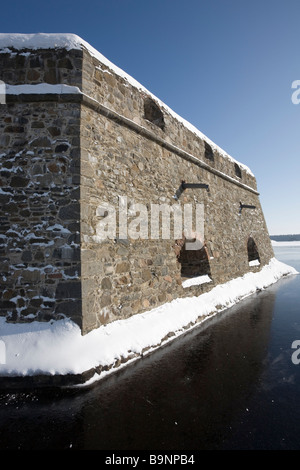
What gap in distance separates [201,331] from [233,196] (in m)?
7.26

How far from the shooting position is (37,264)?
423 cm

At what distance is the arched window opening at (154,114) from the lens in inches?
259

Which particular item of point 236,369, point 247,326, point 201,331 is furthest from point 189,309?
point 236,369

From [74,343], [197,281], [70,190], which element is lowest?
[74,343]

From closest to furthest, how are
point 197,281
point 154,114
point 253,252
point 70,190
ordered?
1. point 70,190
2. point 154,114
3. point 197,281
4. point 253,252

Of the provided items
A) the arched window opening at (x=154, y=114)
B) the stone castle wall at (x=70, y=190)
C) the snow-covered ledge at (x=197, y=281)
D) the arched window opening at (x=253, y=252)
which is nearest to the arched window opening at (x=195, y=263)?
the snow-covered ledge at (x=197, y=281)

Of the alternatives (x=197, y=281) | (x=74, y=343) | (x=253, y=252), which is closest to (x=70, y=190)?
(x=74, y=343)

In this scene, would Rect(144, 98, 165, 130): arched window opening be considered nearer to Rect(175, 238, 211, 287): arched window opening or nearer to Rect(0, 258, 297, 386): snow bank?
Rect(175, 238, 211, 287): arched window opening

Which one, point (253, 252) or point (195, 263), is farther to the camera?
point (253, 252)

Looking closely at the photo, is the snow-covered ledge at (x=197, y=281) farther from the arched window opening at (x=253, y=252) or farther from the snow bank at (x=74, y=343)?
the arched window opening at (x=253, y=252)

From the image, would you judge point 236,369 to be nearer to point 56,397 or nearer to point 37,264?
point 56,397

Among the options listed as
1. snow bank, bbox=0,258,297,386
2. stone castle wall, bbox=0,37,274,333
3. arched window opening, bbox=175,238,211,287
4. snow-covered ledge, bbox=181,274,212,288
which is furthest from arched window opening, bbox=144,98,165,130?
snow bank, bbox=0,258,297,386

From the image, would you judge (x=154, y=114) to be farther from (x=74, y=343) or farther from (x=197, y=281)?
(x=74, y=343)

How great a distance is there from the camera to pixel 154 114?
6.86 meters
